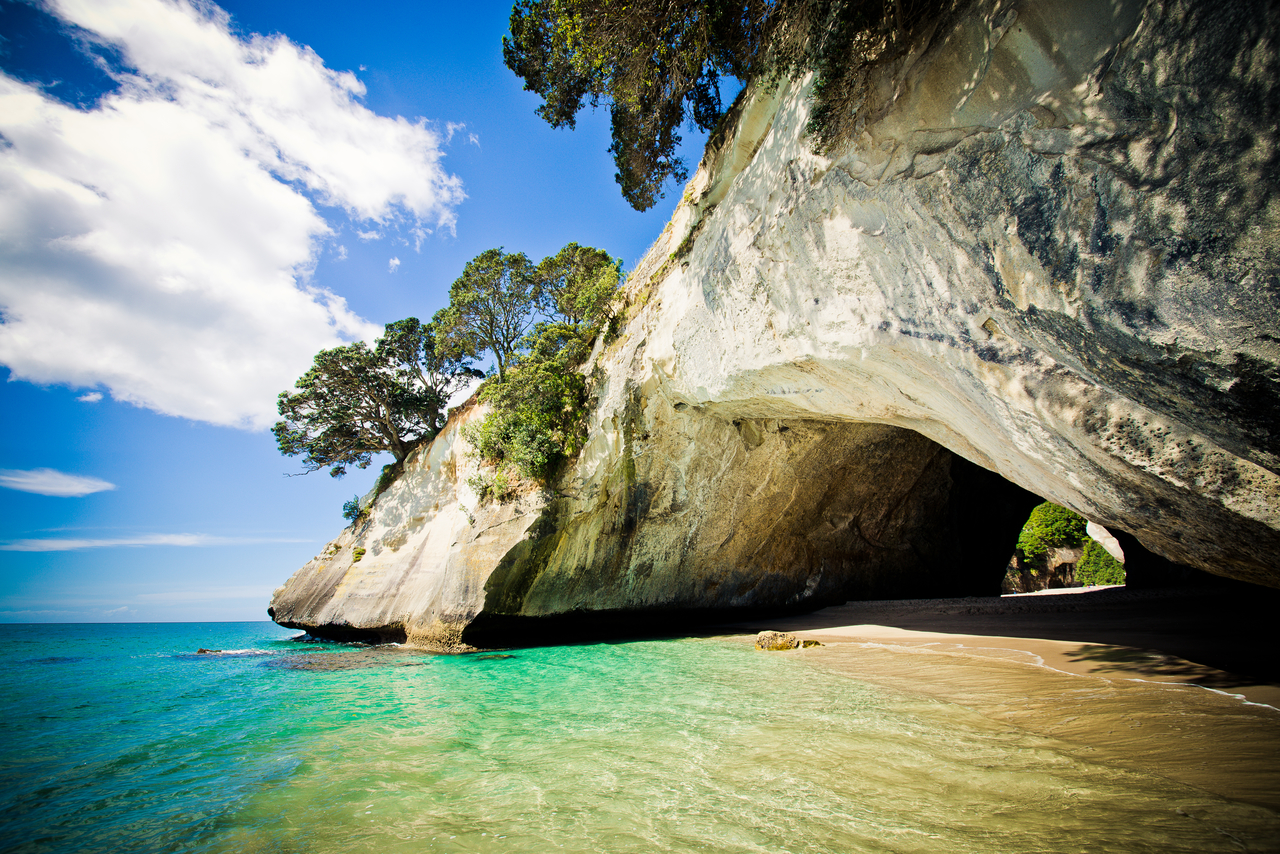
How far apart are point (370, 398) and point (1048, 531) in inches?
1246

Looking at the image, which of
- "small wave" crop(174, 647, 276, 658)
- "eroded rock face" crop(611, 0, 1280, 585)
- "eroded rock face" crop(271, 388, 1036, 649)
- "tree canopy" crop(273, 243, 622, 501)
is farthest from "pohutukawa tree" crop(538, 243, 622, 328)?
"small wave" crop(174, 647, 276, 658)

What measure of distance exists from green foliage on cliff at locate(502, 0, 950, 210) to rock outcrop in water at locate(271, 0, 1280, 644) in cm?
39

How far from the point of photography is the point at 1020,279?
13.4 feet

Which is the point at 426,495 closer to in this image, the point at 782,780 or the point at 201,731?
the point at 201,731

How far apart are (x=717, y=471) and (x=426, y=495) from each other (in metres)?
10.1

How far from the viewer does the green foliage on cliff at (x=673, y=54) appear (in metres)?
4.93

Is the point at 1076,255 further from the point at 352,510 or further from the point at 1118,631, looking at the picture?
the point at 352,510

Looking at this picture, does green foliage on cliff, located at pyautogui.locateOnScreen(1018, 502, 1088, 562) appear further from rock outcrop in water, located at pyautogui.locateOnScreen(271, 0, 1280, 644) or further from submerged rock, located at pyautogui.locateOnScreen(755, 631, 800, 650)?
submerged rock, located at pyautogui.locateOnScreen(755, 631, 800, 650)

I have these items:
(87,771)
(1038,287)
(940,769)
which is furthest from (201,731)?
(1038,287)

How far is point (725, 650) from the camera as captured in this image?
948 cm

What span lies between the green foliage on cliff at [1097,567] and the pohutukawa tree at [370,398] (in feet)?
93.0

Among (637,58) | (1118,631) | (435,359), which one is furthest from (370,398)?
(1118,631)

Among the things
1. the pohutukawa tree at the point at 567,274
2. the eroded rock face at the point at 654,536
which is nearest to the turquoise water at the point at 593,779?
the eroded rock face at the point at 654,536

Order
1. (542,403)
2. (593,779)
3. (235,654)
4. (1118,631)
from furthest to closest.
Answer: (235,654) < (542,403) < (1118,631) < (593,779)
